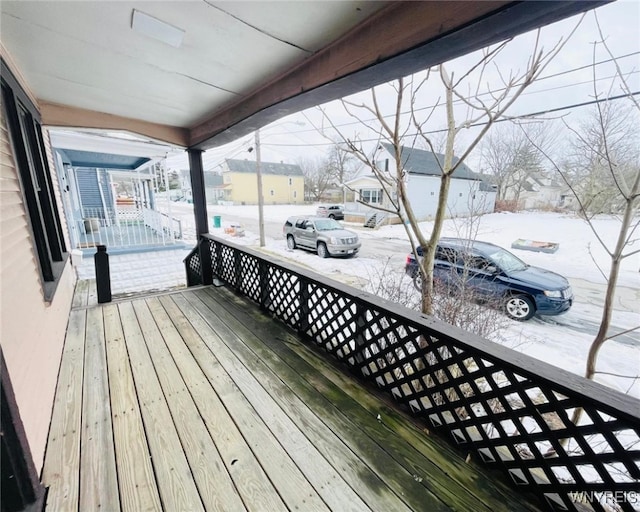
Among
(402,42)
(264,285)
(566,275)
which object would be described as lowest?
(566,275)

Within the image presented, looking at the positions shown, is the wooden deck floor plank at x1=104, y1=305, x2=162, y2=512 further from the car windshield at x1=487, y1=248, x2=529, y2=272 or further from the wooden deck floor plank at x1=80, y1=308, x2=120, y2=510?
the car windshield at x1=487, y1=248, x2=529, y2=272

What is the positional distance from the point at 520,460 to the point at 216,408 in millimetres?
1631

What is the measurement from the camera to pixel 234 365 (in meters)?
2.23

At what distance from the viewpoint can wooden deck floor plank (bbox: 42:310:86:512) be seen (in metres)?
1.29

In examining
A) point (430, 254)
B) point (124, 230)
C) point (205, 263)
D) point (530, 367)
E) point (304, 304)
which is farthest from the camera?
point (124, 230)

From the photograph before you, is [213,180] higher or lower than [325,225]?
higher

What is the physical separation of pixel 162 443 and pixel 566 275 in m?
9.43

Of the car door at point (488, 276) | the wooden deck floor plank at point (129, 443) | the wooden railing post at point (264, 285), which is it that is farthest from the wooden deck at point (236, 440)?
the car door at point (488, 276)

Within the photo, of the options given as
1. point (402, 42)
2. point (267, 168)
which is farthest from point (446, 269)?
point (267, 168)

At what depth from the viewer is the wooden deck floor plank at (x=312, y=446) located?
129 cm

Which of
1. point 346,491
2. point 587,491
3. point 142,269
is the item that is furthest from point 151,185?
point 587,491

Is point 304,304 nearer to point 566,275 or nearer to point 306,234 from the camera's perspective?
point 306,234

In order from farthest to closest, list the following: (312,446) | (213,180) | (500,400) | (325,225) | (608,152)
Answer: (213,180), (325,225), (608,152), (312,446), (500,400)

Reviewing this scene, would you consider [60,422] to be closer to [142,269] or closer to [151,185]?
[142,269]
